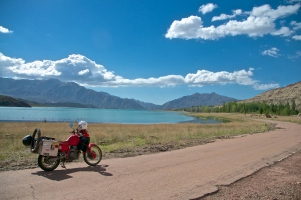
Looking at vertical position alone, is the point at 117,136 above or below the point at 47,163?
below

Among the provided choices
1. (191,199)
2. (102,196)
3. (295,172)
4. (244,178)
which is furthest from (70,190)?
(295,172)

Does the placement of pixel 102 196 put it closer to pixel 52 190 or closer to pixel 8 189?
pixel 52 190

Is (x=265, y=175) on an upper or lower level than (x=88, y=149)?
lower

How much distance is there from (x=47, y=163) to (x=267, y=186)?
7.33 meters

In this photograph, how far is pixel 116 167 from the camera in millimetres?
9055

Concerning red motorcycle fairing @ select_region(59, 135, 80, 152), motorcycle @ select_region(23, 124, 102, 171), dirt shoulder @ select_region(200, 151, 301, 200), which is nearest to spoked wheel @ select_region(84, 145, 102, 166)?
motorcycle @ select_region(23, 124, 102, 171)

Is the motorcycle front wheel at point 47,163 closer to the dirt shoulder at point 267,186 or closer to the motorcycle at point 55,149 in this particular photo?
the motorcycle at point 55,149

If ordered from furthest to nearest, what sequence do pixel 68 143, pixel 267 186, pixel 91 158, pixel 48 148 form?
pixel 91 158 → pixel 68 143 → pixel 48 148 → pixel 267 186

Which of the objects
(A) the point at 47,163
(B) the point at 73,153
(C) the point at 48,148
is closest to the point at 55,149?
(C) the point at 48,148

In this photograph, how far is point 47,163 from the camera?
323 inches

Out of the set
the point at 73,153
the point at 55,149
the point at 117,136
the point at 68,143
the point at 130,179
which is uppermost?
the point at 68,143

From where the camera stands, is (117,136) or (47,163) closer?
(47,163)

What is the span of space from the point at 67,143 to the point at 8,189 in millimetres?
2731

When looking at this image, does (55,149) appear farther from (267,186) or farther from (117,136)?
(117,136)
